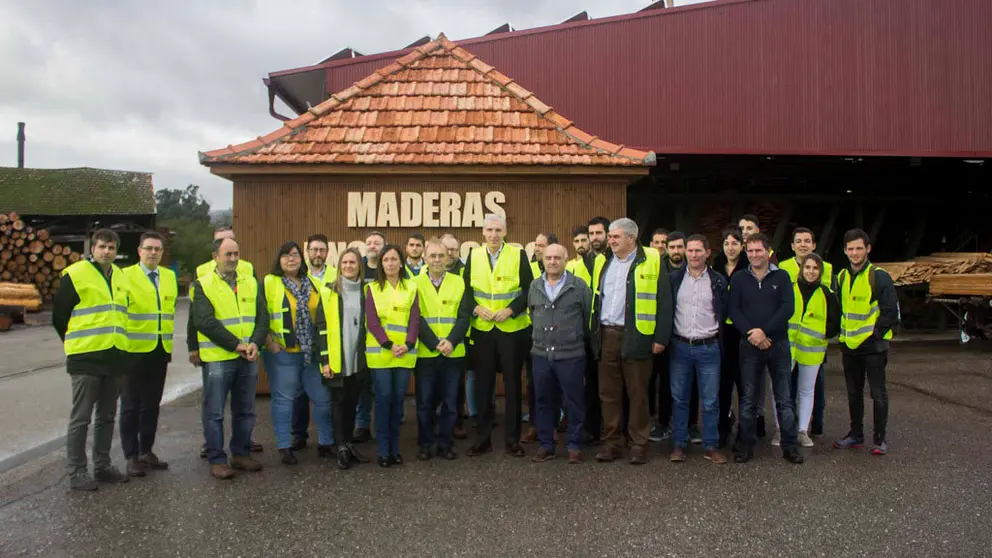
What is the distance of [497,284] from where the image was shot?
5484 mm

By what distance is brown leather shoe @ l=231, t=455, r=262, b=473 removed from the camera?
16.6 feet

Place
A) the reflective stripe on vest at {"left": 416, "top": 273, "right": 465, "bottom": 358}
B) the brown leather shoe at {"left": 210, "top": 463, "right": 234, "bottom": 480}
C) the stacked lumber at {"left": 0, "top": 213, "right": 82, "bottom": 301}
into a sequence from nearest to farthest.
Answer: the brown leather shoe at {"left": 210, "top": 463, "right": 234, "bottom": 480}
the reflective stripe on vest at {"left": 416, "top": 273, "right": 465, "bottom": 358}
the stacked lumber at {"left": 0, "top": 213, "right": 82, "bottom": 301}

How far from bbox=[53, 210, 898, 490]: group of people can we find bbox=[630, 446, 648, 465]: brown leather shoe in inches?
1.6

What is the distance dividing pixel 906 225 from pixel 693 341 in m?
14.3

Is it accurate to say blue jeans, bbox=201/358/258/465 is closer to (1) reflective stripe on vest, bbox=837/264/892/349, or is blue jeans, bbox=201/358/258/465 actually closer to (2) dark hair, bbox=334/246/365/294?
(2) dark hair, bbox=334/246/365/294

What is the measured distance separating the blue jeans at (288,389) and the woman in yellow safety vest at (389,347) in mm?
470

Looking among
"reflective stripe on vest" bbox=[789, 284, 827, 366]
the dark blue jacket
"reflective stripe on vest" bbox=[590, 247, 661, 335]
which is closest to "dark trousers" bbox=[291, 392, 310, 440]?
"reflective stripe on vest" bbox=[590, 247, 661, 335]

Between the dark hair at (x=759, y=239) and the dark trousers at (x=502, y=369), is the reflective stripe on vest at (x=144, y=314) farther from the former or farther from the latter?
the dark hair at (x=759, y=239)

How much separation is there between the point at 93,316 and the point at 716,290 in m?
4.66

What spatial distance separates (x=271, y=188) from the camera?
7.80m

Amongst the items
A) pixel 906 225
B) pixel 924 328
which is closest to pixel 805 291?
pixel 924 328

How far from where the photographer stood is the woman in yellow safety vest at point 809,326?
5.53 metres

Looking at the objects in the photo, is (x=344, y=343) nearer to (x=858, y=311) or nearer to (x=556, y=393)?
(x=556, y=393)

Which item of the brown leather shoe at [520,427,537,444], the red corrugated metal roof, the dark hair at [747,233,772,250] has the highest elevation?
the red corrugated metal roof
